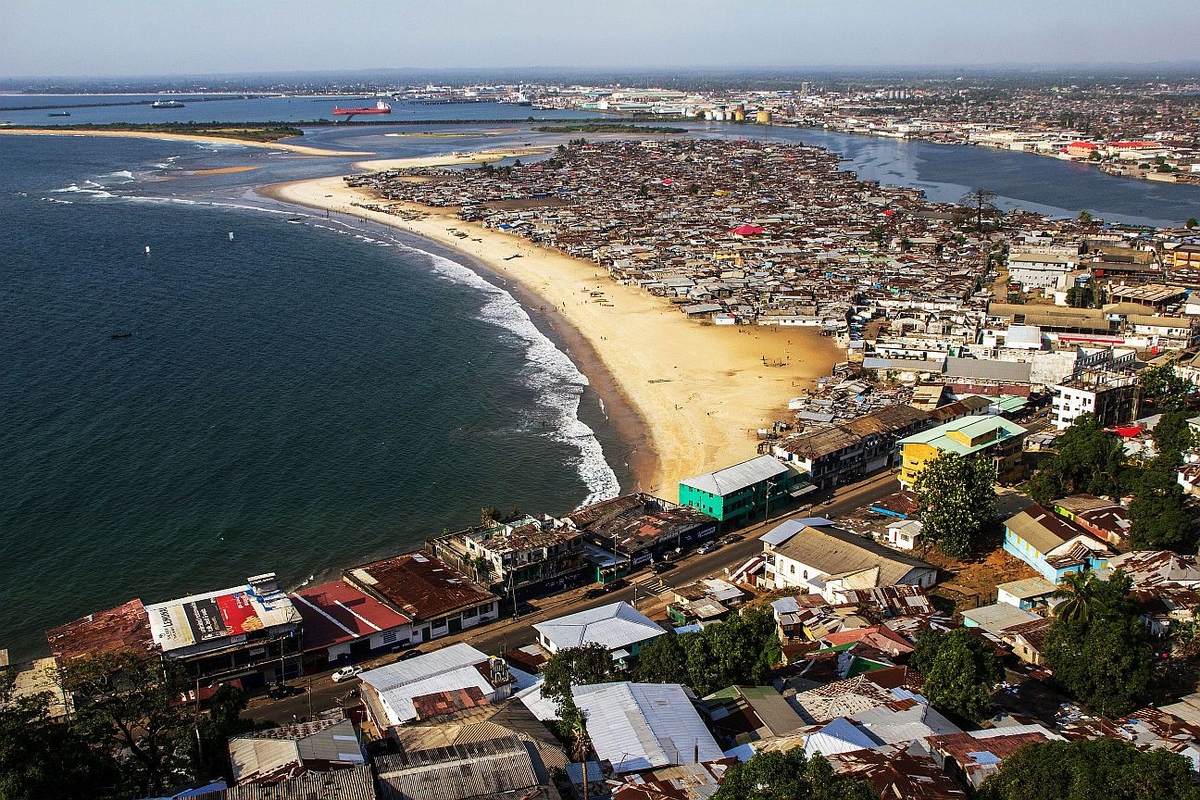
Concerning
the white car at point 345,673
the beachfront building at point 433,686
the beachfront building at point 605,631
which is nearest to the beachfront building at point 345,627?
the white car at point 345,673

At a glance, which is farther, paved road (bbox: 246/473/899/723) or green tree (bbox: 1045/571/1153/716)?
paved road (bbox: 246/473/899/723)

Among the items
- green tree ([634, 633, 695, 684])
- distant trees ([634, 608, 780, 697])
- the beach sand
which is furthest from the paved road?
the beach sand

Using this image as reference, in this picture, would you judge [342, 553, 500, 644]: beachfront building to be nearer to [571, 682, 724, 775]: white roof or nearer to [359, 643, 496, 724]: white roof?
[359, 643, 496, 724]: white roof

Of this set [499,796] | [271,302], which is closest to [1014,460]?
[499,796]

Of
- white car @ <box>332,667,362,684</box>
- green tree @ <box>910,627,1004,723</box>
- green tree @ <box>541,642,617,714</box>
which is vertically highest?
green tree @ <box>910,627,1004,723</box>

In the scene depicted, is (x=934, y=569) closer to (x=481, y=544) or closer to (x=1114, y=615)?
(x=1114, y=615)

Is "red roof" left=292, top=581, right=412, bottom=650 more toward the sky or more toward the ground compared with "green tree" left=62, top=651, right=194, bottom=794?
more toward the ground
